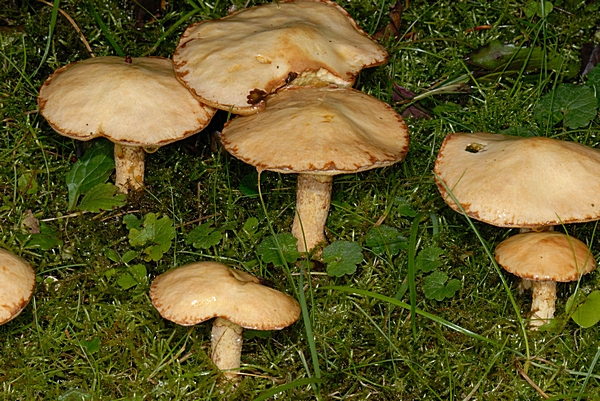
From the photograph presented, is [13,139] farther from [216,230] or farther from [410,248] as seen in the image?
[410,248]

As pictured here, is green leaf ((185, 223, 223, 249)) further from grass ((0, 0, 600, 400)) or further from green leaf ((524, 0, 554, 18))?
green leaf ((524, 0, 554, 18))

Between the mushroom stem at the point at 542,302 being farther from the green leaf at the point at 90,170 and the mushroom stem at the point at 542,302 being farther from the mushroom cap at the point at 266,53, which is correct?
the green leaf at the point at 90,170

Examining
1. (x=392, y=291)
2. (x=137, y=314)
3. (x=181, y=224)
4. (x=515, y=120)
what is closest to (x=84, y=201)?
(x=181, y=224)

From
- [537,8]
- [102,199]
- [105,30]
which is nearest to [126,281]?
[102,199]

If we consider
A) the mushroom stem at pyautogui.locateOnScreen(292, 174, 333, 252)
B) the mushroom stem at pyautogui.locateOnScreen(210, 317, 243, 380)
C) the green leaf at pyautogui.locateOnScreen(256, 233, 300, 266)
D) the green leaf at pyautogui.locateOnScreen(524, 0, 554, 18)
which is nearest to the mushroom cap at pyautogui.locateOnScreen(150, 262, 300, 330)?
the mushroom stem at pyautogui.locateOnScreen(210, 317, 243, 380)

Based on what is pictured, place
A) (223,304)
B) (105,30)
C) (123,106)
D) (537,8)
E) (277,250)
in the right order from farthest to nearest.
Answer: (537,8) → (105,30) → (277,250) → (123,106) → (223,304)

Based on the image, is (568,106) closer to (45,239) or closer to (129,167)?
(129,167)
